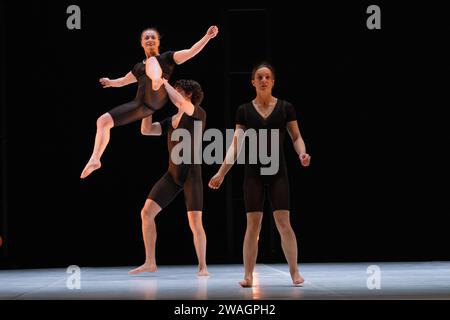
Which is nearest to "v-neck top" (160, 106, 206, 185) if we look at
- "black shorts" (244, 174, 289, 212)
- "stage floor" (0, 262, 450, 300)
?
"stage floor" (0, 262, 450, 300)

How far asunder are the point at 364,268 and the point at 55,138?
3.32 m

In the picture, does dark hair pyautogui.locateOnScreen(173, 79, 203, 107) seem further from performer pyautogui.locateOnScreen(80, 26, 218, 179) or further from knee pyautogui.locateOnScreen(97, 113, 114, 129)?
knee pyautogui.locateOnScreen(97, 113, 114, 129)

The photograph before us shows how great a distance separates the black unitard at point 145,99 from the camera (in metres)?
6.91

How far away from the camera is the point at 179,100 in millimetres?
6922

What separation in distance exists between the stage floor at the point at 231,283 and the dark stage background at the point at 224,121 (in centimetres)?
94

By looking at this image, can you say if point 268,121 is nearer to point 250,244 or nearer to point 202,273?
point 250,244

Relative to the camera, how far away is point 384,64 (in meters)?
9.11

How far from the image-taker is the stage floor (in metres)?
5.29

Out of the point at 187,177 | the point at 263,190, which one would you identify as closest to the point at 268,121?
the point at 263,190

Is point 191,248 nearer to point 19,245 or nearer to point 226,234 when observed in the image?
point 226,234

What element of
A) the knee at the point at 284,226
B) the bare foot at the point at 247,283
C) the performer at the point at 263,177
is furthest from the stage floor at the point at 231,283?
the knee at the point at 284,226

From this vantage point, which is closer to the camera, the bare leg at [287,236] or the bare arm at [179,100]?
the bare leg at [287,236]

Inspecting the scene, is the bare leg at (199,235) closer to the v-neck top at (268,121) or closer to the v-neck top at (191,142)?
the v-neck top at (191,142)
